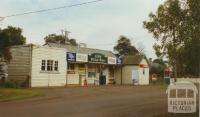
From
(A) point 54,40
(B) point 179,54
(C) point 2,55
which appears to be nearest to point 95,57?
(C) point 2,55

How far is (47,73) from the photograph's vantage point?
42.5 metres

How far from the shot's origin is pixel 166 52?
19203 mm

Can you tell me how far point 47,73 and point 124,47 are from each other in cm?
5393

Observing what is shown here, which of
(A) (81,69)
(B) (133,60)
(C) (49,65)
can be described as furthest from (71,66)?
(B) (133,60)

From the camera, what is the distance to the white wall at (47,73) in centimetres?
4119

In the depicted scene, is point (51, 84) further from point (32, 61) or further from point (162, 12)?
point (162, 12)

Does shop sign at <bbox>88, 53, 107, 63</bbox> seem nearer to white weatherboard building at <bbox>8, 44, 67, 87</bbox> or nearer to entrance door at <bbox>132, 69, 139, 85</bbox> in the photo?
white weatherboard building at <bbox>8, 44, 67, 87</bbox>

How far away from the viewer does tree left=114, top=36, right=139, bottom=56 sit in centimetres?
9469

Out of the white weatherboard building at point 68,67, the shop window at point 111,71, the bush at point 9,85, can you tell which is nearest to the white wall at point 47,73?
the white weatherboard building at point 68,67

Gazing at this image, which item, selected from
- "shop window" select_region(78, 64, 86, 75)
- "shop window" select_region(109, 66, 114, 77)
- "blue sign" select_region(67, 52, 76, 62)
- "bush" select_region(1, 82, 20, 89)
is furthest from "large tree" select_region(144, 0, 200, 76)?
"shop window" select_region(109, 66, 114, 77)

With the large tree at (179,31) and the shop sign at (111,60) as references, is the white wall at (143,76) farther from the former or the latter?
the large tree at (179,31)

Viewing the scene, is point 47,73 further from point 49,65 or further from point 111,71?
point 111,71

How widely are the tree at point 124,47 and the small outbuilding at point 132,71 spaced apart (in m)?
36.5

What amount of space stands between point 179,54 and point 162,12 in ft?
6.67
